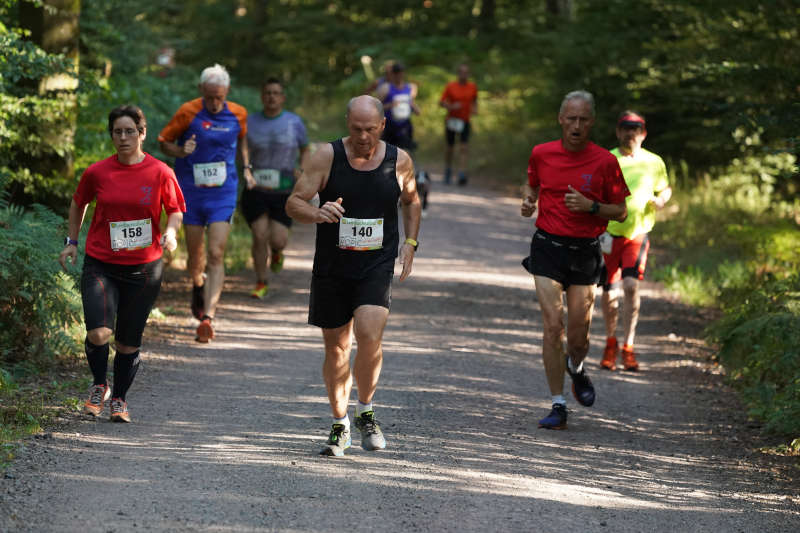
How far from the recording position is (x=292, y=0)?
37.9 m

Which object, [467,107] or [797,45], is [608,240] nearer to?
[797,45]

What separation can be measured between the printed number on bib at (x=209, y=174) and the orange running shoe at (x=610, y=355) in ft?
12.6

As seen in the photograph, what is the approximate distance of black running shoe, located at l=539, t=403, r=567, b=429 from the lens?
725 centimetres

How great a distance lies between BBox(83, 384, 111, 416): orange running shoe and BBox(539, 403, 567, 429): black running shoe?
3.01 meters

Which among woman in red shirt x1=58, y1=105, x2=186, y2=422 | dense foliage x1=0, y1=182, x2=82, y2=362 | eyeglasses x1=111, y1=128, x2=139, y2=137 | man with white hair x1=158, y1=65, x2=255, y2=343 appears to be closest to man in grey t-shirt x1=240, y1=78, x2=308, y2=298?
man with white hair x1=158, y1=65, x2=255, y2=343

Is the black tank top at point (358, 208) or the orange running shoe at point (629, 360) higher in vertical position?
the black tank top at point (358, 208)

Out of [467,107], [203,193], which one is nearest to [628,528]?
[203,193]

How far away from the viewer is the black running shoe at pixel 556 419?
725 cm

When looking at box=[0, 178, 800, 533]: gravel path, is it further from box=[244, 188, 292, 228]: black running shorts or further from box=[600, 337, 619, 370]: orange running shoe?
box=[244, 188, 292, 228]: black running shorts

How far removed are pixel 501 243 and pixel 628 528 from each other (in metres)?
10.5

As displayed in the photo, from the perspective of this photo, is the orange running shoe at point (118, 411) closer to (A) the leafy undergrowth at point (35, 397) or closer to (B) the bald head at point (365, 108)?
(A) the leafy undergrowth at point (35, 397)

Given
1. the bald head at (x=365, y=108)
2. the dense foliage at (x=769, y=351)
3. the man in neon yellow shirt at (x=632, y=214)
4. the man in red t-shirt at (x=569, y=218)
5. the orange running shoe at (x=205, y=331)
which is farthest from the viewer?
the orange running shoe at (x=205, y=331)

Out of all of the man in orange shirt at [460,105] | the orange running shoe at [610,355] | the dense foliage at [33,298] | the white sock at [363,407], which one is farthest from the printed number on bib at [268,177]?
the man in orange shirt at [460,105]

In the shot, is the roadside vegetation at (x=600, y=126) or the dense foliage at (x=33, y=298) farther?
the roadside vegetation at (x=600, y=126)
